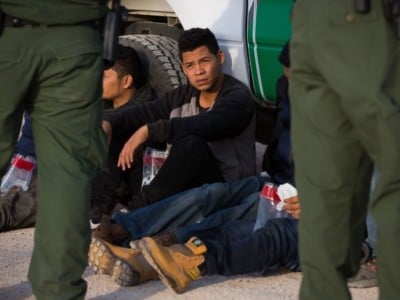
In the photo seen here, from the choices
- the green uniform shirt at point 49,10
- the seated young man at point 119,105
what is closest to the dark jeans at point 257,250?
the seated young man at point 119,105

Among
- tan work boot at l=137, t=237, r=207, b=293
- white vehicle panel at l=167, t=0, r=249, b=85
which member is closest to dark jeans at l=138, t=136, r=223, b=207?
tan work boot at l=137, t=237, r=207, b=293

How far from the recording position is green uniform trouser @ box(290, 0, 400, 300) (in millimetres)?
2490

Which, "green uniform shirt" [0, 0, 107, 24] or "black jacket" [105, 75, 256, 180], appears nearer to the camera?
"green uniform shirt" [0, 0, 107, 24]

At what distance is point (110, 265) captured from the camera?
3721mm

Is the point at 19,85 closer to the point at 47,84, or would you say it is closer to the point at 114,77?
the point at 47,84

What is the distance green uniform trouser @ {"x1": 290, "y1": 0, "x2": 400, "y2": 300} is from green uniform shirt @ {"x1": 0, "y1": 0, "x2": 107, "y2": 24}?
2.53ft

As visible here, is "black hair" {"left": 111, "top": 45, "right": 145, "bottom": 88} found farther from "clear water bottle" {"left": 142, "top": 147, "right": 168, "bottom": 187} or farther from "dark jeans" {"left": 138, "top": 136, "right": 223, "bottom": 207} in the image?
"dark jeans" {"left": 138, "top": 136, "right": 223, "bottom": 207}

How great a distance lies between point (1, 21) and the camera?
3.07 metres

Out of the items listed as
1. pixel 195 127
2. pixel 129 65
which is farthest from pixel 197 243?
pixel 129 65

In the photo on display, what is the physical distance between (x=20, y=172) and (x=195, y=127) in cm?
90

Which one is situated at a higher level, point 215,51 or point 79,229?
point 215,51

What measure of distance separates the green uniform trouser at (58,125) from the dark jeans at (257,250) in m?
0.67

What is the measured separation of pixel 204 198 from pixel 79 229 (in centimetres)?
116

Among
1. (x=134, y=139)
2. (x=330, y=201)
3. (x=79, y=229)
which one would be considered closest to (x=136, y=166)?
(x=134, y=139)
